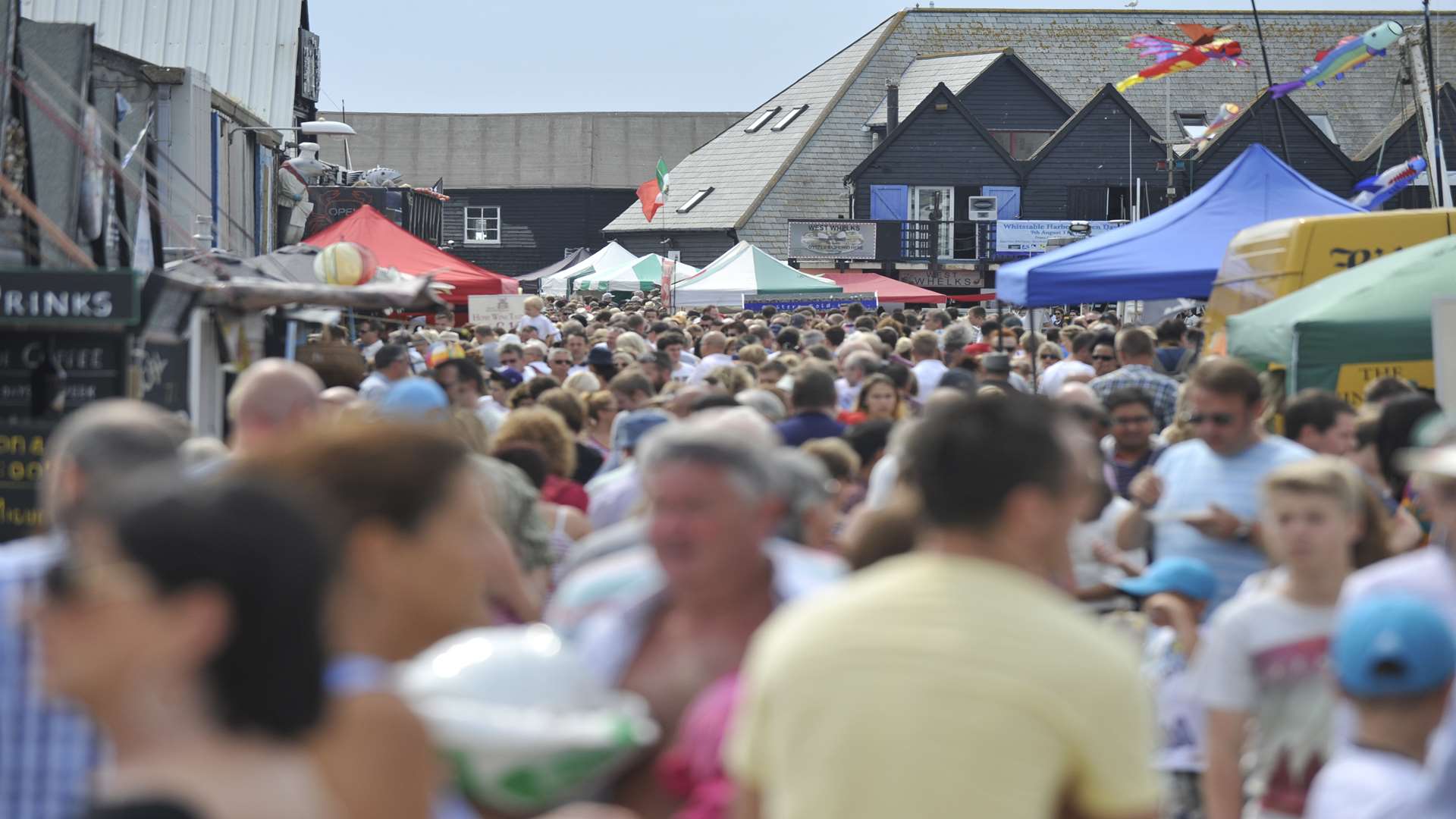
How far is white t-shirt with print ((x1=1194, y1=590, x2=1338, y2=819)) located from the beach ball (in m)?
9.36

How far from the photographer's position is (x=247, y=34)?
83.1ft

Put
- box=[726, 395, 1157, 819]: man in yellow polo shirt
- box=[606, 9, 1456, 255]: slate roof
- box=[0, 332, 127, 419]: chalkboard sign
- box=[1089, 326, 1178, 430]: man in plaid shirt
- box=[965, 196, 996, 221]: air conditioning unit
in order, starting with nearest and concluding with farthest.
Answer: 1. box=[726, 395, 1157, 819]: man in yellow polo shirt
2. box=[0, 332, 127, 419]: chalkboard sign
3. box=[1089, 326, 1178, 430]: man in plaid shirt
4. box=[965, 196, 996, 221]: air conditioning unit
5. box=[606, 9, 1456, 255]: slate roof

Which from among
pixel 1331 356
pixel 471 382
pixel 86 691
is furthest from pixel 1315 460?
pixel 471 382

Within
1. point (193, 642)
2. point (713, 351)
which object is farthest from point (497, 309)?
point (193, 642)

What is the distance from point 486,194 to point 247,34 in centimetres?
4258

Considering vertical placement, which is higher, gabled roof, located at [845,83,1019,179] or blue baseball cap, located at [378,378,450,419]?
gabled roof, located at [845,83,1019,179]

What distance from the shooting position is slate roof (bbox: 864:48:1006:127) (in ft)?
171

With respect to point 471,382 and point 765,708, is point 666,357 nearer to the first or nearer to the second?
point 471,382

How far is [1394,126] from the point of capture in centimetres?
5141

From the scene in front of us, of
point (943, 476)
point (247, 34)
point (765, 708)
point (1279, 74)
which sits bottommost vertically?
point (765, 708)

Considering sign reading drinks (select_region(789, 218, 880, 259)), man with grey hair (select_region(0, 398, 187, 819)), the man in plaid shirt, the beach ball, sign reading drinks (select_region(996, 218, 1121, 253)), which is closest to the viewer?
man with grey hair (select_region(0, 398, 187, 819))

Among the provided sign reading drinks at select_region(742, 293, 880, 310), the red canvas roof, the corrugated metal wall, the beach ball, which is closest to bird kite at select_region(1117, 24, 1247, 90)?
sign reading drinks at select_region(742, 293, 880, 310)

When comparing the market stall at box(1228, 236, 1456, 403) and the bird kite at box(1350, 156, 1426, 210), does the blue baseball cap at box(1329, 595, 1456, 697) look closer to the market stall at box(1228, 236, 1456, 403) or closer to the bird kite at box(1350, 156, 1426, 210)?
the market stall at box(1228, 236, 1456, 403)

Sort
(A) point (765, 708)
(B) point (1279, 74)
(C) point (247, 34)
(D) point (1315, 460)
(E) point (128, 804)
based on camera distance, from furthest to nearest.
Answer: (B) point (1279, 74)
(C) point (247, 34)
(D) point (1315, 460)
(A) point (765, 708)
(E) point (128, 804)
